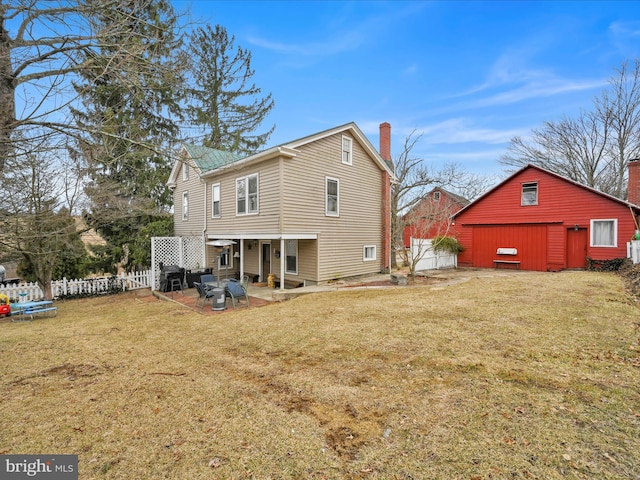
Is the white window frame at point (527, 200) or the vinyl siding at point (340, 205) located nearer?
the vinyl siding at point (340, 205)

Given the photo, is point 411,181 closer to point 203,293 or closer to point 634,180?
point 634,180

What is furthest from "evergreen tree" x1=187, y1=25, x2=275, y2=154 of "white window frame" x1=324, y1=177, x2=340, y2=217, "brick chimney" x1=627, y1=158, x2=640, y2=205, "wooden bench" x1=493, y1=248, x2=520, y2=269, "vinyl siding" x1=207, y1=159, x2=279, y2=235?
"brick chimney" x1=627, y1=158, x2=640, y2=205

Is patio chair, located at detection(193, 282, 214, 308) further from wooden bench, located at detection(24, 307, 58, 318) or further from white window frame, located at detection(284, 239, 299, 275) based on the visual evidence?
wooden bench, located at detection(24, 307, 58, 318)

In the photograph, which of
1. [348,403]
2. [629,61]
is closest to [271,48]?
[348,403]

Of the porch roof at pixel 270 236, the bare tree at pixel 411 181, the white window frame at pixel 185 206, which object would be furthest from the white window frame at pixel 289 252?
the bare tree at pixel 411 181

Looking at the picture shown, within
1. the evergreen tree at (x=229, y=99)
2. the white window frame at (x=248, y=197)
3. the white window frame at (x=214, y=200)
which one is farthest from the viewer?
the evergreen tree at (x=229, y=99)

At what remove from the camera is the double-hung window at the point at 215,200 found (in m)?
14.5

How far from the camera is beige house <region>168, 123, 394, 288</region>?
11273 millimetres

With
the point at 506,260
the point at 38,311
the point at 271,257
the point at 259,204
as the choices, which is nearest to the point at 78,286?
the point at 38,311

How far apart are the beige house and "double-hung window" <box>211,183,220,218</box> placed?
48 mm

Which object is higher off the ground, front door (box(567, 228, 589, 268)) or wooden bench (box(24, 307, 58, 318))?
front door (box(567, 228, 589, 268))

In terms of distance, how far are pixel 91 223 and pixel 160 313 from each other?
7048 mm

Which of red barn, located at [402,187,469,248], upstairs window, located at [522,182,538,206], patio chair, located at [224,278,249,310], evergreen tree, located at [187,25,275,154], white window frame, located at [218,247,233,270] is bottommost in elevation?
patio chair, located at [224,278,249,310]

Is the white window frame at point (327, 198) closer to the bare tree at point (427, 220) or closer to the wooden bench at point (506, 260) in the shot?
the bare tree at point (427, 220)
